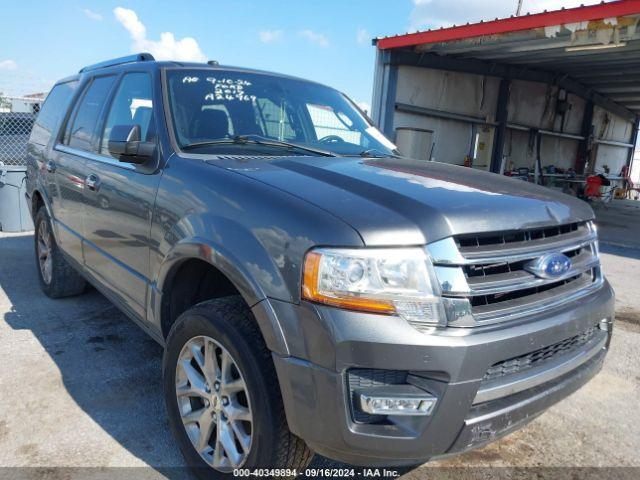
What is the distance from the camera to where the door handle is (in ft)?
10.5

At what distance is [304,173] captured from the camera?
229cm

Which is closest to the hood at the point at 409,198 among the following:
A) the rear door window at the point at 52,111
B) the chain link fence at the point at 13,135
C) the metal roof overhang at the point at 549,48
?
the rear door window at the point at 52,111

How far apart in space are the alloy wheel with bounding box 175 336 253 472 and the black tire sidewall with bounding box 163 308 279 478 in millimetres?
35

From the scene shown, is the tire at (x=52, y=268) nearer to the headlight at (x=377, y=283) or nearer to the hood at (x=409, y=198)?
the hood at (x=409, y=198)

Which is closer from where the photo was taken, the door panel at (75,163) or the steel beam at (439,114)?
the door panel at (75,163)

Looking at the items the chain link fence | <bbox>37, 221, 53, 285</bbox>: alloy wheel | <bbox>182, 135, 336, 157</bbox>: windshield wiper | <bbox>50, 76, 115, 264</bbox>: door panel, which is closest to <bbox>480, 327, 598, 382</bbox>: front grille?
<bbox>182, 135, 336, 157</bbox>: windshield wiper

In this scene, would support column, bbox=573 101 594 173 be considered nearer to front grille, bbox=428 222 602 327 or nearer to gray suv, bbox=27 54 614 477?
gray suv, bbox=27 54 614 477

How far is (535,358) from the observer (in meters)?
2.00

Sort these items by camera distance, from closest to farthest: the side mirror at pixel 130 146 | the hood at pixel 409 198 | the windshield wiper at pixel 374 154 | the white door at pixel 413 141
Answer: the hood at pixel 409 198, the side mirror at pixel 130 146, the windshield wiper at pixel 374 154, the white door at pixel 413 141

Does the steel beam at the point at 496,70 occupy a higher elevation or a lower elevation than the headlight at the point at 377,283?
higher

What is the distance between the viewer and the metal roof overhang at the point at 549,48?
29.9ft

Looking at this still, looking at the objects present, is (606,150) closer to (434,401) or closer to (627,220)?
(627,220)

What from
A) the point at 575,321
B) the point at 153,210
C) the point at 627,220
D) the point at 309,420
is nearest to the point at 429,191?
the point at 575,321

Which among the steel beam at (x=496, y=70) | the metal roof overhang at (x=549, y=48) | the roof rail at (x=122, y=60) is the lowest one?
the roof rail at (x=122, y=60)
